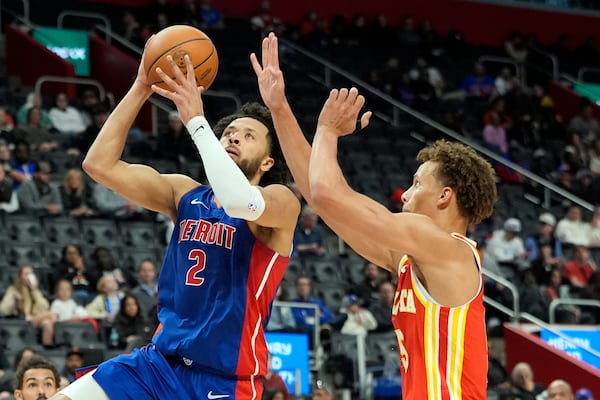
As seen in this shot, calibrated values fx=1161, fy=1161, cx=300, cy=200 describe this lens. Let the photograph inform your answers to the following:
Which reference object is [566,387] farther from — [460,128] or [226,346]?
[460,128]

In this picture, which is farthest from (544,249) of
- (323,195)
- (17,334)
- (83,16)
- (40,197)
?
(323,195)

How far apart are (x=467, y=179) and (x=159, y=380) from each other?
156 cm

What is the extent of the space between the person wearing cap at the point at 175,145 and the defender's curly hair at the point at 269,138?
30.0 ft

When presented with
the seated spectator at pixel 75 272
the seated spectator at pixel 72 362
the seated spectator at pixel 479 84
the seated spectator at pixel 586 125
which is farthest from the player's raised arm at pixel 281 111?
the seated spectator at pixel 479 84

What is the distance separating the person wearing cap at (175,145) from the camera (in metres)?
14.8

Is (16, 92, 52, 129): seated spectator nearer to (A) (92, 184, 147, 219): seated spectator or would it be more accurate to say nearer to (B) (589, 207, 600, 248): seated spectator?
(A) (92, 184, 147, 219): seated spectator

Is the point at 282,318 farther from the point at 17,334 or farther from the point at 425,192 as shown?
the point at 425,192

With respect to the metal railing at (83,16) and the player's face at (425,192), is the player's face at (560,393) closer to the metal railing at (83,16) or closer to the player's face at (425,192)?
the player's face at (425,192)

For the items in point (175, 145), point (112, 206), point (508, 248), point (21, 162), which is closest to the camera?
point (21, 162)

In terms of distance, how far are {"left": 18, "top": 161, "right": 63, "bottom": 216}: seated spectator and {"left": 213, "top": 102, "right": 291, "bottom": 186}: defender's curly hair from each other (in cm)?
749

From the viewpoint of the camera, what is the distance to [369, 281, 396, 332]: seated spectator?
13125 mm

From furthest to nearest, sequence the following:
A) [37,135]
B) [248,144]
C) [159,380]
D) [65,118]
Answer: [65,118]
[37,135]
[248,144]
[159,380]

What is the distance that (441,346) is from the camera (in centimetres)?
449

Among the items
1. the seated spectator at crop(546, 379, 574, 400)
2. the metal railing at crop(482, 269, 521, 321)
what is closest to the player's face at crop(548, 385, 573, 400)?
the seated spectator at crop(546, 379, 574, 400)
